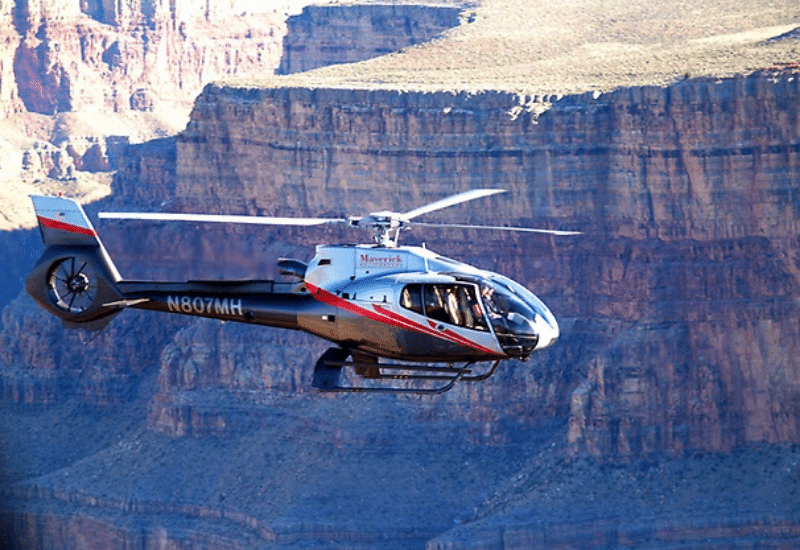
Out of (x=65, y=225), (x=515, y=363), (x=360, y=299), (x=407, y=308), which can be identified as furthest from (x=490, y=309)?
(x=515, y=363)

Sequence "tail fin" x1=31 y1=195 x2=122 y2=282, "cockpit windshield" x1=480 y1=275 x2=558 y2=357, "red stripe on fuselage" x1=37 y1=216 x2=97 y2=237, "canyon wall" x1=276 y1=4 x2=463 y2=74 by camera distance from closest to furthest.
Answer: "cockpit windshield" x1=480 y1=275 x2=558 y2=357
"tail fin" x1=31 y1=195 x2=122 y2=282
"red stripe on fuselage" x1=37 y1=216 x2=97 y2=237
"canyon wall" x1=276 y1=4 x2=463 y2=74

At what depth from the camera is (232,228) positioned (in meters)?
86.8

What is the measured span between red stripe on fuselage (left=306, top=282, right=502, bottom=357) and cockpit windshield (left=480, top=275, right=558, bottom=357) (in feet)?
1.09

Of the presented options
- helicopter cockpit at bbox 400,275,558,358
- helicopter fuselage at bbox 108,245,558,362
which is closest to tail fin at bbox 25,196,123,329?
helicopter fuselage at bbox 108,245,558,362

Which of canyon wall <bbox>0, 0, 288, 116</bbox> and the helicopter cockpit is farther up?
canyon wall <bbox>0, 0, 288, 116</bbox>

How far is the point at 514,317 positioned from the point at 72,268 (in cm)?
739

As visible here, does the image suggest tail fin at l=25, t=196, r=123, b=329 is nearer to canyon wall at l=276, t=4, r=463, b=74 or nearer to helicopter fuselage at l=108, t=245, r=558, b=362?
helicopter fuselage at l=108, t=245, r=558, b=362

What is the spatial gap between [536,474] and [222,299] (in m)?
31.7

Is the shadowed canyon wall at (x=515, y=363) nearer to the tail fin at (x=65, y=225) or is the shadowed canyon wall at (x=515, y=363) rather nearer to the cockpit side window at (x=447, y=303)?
the tail fin at (x=65, y=225)

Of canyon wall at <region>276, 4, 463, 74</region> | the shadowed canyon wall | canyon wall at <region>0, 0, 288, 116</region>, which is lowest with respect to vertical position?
the shadowed canyon wall

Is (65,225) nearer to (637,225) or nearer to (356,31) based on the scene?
(637,225)

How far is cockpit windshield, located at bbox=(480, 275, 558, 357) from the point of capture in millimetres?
45719

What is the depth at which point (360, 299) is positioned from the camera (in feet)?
152

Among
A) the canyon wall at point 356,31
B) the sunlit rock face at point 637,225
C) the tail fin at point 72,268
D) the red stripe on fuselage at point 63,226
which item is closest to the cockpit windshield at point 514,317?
the tail fin at point 72,268
